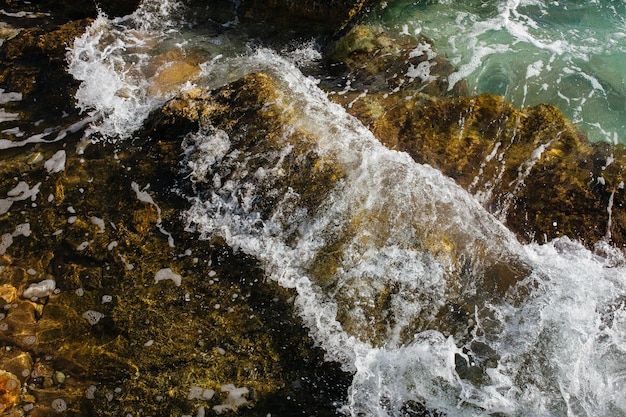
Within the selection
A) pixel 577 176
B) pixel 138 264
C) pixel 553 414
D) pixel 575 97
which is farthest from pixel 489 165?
pixel 138 264

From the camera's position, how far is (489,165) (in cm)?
572

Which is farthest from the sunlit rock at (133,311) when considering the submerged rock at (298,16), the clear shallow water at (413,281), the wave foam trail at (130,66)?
the submerged rock at (298,16)

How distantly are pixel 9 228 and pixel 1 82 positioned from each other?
283 centimetres

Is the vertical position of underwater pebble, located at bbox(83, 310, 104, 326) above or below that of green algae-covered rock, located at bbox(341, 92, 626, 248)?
below

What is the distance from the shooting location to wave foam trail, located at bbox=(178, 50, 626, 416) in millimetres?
4035

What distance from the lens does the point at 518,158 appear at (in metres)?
5.77

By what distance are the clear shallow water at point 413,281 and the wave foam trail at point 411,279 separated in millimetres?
11

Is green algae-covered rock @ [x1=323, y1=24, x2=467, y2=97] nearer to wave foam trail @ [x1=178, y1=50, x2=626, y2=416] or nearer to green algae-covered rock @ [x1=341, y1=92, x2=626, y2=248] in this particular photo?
green algae-covered rock @ [x1=341, y1=92, x2=626, y2=248]

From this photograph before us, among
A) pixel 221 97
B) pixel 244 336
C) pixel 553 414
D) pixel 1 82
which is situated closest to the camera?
pixel 553 414

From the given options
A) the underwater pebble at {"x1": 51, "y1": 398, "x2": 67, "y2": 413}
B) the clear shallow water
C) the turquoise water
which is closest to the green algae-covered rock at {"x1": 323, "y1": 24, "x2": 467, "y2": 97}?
the turquoise water

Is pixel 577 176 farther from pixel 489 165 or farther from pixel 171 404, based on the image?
pixel 171 404

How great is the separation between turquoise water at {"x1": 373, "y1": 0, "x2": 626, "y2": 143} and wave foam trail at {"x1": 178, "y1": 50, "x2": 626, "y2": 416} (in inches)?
102

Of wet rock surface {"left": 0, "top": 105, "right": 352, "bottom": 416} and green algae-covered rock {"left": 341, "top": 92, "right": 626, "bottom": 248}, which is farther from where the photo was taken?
green algae-covered rock {"left": 341, "top": 92, "right": 626, "bottom": 248}

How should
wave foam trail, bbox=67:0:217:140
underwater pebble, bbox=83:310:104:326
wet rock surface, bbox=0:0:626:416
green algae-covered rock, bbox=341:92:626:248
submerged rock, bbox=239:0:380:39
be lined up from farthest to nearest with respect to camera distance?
submerged rock, bbox=239:0:380:39
wave foam trail, bbox=67:0:217:140
green algae-covered rock, bbox=341:92:626:248
underwater pebble, bbox=83:310:104:326
wet rock surface, bbox=0:0:626:416
